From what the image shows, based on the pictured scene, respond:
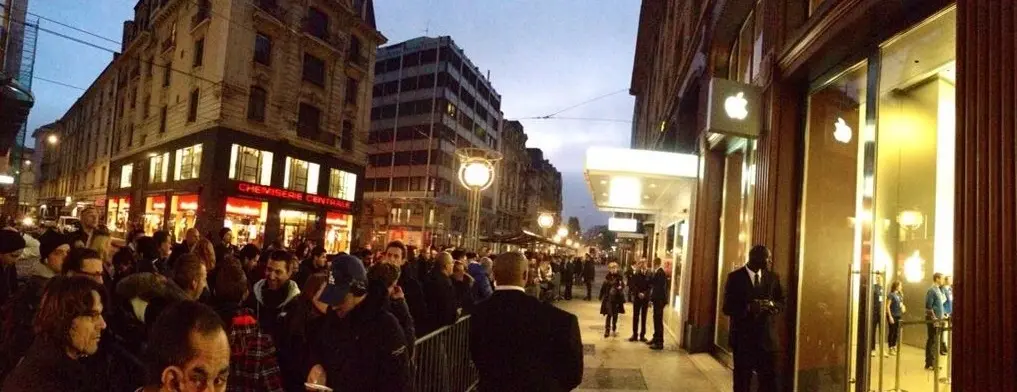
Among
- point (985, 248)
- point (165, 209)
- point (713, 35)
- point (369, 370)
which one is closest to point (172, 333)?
point (369, 370)

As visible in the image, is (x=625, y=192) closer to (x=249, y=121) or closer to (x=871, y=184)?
(x=871, y=184)

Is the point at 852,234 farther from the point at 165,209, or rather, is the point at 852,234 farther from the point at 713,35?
the point at 165,209

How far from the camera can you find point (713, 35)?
1205 cm

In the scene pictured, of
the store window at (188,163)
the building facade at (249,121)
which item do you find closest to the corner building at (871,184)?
the building facade at (249,121)

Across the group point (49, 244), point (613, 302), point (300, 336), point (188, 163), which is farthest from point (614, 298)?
point (188, 163)

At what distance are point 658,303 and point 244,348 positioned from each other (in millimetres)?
10151

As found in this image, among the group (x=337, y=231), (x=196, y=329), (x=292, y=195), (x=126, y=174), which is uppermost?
(x=126, y=174)

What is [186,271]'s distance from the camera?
Answer: 13.9 feet

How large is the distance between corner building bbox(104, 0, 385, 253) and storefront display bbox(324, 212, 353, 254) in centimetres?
9

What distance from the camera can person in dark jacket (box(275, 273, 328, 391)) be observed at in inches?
155

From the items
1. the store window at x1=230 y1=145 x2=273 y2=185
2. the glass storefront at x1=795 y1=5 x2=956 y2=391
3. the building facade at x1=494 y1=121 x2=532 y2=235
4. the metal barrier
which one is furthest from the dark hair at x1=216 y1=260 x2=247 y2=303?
the building facade at x1=494 y1=121 x2=532 y2=235

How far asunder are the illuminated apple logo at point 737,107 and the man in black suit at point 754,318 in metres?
2.35

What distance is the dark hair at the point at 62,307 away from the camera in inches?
93.0

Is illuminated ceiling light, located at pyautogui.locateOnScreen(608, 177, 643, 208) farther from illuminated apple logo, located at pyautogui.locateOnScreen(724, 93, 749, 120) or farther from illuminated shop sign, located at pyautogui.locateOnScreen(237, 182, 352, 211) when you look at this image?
illuminated shop sign, located at pyautogui.locateOnScreen(237, 182, 352, 211)
